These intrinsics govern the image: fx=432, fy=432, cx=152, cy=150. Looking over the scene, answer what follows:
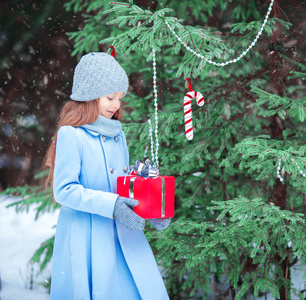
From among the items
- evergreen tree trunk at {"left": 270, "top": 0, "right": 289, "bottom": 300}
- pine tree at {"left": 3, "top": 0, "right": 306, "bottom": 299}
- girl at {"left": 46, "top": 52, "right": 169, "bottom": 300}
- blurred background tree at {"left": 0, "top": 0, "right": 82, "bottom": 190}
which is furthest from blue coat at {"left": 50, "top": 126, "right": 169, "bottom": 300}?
blurred background tree at {"left": 0, "top": 0, "right": 82, "bottom": 190}

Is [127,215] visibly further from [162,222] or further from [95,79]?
[95,79]

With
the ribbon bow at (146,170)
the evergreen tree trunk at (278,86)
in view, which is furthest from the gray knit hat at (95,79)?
the evergreen tree trunk at (278,86)

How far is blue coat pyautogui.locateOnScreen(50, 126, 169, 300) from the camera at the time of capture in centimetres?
210

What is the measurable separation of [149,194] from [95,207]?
27 cm

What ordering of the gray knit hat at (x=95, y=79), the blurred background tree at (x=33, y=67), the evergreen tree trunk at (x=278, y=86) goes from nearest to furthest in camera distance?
the gray knit hat at (x=95, y=79) → the evergreen tree trunk at (x=278, y=86) → the blurred background tree at (x=33, y=67)

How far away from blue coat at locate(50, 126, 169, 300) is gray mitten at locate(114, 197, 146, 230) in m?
0.03

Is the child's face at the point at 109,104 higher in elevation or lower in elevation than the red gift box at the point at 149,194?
higher

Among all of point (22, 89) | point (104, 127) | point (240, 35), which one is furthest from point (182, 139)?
point (22, 89)

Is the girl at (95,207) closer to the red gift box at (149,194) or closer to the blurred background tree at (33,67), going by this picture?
the red gift box at (149,194)

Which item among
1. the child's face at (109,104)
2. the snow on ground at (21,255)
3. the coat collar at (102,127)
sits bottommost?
the snow on ground at (21,255)

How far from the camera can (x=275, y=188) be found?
3.73 meters

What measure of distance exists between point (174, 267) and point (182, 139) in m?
1.26

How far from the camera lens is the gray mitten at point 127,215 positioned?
2059mm

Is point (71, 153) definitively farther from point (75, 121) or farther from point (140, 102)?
point (140, 102)
